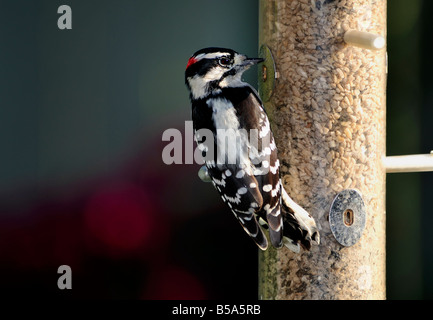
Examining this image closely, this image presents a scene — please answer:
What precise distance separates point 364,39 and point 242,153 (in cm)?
55

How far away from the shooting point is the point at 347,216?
2.60 meters

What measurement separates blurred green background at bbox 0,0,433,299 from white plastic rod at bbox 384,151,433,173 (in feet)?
2.57

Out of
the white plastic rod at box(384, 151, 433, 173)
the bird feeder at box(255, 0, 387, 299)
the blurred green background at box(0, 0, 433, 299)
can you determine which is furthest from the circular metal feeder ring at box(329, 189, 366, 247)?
the blurred green background at box(0, 0, 433, 299)

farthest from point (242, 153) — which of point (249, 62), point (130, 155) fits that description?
point (130, 155)

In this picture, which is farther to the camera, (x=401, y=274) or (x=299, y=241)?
(x=401, y=274)

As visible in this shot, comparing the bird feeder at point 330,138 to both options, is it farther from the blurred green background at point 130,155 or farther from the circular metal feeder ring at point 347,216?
the blurred green background at point 130,155

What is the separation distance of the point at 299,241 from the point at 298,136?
0.37 metres

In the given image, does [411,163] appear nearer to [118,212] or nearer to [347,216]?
[347,216]

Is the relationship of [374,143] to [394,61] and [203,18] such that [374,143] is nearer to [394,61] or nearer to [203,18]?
[394,61]

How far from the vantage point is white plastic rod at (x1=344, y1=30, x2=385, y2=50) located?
2.32m

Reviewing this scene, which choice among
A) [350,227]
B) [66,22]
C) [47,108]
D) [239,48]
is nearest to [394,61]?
[239,48]

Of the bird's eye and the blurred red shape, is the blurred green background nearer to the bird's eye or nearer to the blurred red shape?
the blurred red shape

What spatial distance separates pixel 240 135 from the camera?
100 inches

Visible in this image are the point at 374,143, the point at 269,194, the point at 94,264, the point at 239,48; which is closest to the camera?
the point at 269,194
